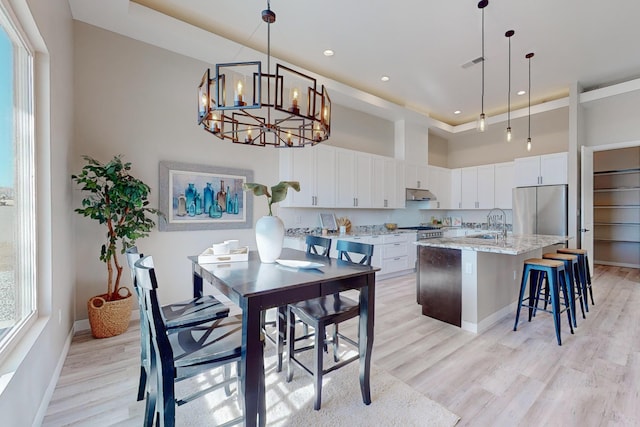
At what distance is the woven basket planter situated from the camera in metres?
2.83

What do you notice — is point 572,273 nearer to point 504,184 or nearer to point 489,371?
point 489,371

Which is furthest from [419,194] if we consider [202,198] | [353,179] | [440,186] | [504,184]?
[202,198]

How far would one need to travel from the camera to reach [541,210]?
542cm

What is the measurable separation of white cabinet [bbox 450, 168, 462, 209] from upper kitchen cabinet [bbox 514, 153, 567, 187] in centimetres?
127

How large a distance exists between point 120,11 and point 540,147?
292 inches

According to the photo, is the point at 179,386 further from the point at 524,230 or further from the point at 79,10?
the point at 524,230

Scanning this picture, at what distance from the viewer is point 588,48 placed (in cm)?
396

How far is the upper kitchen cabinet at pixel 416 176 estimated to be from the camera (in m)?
6.20

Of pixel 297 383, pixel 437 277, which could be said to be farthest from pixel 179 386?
pixel 437 277

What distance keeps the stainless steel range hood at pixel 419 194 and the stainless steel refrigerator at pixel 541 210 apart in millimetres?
1607

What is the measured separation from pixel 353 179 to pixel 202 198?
2.60m

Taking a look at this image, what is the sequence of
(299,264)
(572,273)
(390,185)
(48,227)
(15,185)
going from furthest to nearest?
(390,185) < (572,273) < (299,264) < (48,227) < (15,185)

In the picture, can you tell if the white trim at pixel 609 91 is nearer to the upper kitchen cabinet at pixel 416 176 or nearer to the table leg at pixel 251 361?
the upper kitchen cabinet at pixel 416 176

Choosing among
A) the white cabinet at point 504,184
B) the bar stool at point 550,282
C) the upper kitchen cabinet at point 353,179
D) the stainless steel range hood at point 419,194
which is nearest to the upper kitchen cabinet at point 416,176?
the stainless steel range hood at point 419,194
